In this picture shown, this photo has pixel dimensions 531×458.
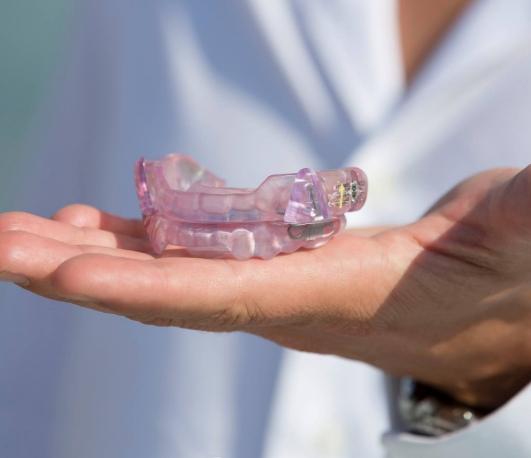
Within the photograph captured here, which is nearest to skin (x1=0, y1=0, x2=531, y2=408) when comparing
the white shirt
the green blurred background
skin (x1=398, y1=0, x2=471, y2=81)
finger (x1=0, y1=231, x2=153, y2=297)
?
finger (x1=0, y1=231, x2=153, y2=297)

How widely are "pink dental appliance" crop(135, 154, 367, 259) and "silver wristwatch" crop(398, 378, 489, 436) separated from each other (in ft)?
0.75

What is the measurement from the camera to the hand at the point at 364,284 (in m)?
0.60

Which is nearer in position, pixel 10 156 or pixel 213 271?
pixel 213 271

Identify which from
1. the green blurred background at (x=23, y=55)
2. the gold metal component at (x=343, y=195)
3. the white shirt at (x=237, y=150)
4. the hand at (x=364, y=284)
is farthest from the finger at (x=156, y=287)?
the green blurred background at (x=23, y=55)

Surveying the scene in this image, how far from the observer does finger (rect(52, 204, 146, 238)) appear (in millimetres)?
773

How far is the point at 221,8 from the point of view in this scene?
113 centimetres

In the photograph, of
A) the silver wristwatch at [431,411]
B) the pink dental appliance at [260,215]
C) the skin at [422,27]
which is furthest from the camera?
the skin at [422,27]

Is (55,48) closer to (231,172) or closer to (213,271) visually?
(231,172)

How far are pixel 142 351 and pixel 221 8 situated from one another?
44 cm

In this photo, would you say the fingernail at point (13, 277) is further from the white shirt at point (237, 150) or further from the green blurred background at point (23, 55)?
the green blurred background at point (23, 55)

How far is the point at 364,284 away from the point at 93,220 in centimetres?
24

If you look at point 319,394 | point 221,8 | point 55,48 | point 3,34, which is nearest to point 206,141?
point 221,8

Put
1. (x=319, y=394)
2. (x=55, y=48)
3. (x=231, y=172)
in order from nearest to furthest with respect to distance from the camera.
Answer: (x=319, y=394) → (x=231, y=172) → (x=55, y=48)

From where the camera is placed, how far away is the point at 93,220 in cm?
78
